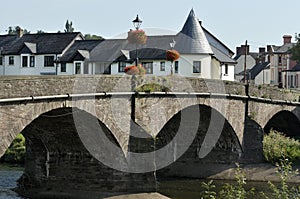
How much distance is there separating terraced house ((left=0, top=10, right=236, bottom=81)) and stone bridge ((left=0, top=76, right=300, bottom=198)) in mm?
18169

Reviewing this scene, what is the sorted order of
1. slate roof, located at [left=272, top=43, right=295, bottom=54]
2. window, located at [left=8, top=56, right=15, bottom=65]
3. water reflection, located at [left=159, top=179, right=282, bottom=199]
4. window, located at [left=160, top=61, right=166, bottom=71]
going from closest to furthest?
water reflection, located at [left=159, top=179, right=282, bottom=199], window, located at [left=160, top=61, right=166, bottom=71], window, located at [left=8, top=56, right=15, bottom=65], slate roof, located at [left=272, top=43, right=295, bottom=54]

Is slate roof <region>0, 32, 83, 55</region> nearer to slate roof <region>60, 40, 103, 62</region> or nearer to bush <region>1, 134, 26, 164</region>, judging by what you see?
slate roof <region>60, 40, 103, 62</region>

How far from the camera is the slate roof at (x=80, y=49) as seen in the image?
198ft

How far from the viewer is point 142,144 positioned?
29.3 m

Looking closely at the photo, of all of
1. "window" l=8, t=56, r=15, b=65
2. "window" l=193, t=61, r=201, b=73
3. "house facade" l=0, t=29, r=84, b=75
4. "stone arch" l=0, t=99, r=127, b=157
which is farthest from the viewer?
"window" l=8, t=56, r=15, b=65

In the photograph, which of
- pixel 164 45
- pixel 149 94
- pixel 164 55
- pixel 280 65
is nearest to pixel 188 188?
pixel 149 94

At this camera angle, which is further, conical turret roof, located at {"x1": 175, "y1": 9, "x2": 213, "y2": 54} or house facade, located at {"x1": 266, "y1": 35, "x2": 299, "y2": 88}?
house facade, located at {"x1": 266, "y1": 35, "x2": 299, "y2": 88}

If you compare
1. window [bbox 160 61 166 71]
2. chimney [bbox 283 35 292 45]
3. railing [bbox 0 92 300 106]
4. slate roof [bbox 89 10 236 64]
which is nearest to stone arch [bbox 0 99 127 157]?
railing [bbox 0 92 300 106]

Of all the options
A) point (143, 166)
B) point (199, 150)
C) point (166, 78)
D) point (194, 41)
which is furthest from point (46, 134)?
point (194, 41)

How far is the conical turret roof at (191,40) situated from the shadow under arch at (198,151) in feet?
60.8

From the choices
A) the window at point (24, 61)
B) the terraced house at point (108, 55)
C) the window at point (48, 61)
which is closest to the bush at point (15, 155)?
the terraced house at point (108, 55)

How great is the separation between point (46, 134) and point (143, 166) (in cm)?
445

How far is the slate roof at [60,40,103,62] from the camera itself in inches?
2372

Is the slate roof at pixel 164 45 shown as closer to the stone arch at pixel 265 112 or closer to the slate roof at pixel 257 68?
the stone arch at pixel 265 112
